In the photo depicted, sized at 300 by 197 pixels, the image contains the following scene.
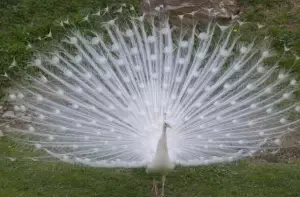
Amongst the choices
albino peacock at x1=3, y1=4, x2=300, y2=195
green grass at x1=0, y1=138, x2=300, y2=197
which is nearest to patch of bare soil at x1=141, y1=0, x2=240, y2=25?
albino peacock at x1=3, y1=4, x2=300, y2=195

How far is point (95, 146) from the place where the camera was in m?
5.11

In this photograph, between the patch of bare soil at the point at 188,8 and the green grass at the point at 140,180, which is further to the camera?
the patch of bare soil at the point at 188,8

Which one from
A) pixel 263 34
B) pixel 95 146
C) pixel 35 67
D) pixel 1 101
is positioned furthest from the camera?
pixel 263 34

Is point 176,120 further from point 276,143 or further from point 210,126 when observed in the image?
point 276,143

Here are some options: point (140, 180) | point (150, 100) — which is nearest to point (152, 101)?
point (150, 100)

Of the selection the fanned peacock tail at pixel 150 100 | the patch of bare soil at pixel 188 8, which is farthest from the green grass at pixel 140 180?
the patch of bare soil at pixel 188 8

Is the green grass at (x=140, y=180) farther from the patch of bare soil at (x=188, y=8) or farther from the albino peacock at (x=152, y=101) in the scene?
the patch of bare soil at (x=188, y=8)

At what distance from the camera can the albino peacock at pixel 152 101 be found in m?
5.13

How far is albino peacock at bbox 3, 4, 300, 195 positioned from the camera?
5.13m

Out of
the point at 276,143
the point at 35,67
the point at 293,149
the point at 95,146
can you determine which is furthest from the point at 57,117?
the point at 293,149

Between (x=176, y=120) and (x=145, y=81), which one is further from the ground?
(x=145, y=81)

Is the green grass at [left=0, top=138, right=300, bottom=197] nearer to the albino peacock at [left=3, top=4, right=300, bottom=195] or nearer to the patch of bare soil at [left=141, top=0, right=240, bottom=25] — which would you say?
the albino peacock at [left=3, top=4, right=300, bottom=195]

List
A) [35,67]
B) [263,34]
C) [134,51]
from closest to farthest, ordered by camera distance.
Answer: [134,51], [35,67], [263,34]

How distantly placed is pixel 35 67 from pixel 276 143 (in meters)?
2.61
